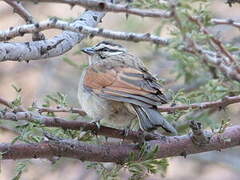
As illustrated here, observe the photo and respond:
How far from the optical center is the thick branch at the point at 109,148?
12.0ft

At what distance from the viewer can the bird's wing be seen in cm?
432

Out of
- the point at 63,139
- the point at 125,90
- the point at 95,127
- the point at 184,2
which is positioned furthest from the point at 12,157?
the point at 184,2

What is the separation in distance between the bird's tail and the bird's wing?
0.36ft

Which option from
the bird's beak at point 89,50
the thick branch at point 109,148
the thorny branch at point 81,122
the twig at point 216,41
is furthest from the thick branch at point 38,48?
the bird's beak at point 89,50

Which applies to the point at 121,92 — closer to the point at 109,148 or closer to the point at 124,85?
the point at 124,85

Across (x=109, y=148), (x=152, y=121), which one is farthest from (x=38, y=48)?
(x=152, y=121)

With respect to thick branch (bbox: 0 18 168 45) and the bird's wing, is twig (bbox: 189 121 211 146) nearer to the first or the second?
the bird's wing

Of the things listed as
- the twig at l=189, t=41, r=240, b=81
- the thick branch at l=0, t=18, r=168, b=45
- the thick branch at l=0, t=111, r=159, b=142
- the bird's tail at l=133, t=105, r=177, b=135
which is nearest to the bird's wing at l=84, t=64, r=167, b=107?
the bird's tail at l=133, t=105, r=177, b=135

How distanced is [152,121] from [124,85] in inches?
29.0

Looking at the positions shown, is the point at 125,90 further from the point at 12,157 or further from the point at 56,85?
the point at 56,85

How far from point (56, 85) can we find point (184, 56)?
5.07 meters

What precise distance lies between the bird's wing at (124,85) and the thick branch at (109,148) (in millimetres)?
385

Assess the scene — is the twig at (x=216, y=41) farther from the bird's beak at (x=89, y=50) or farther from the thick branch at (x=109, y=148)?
the bird's beak at (x=89, y=50)

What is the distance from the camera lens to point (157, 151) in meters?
3.82
